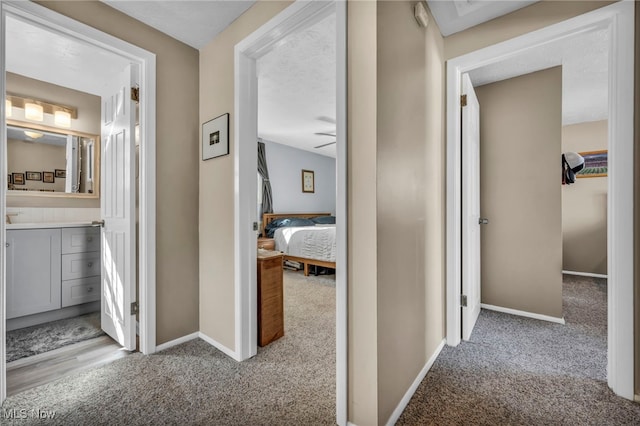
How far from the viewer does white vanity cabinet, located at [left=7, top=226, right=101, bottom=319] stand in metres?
2.33

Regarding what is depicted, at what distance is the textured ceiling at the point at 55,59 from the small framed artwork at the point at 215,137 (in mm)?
740

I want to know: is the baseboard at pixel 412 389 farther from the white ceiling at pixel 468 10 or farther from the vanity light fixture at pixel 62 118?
the vanity light fixture at pixel 62 118

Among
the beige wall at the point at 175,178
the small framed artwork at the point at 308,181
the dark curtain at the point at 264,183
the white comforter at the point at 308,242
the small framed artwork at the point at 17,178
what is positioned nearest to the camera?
the beige wall at the point at 175,178

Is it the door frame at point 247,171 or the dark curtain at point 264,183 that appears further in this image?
the dark curtain at point 264,183

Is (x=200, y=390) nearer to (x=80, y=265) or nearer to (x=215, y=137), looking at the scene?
(x=215, y=137)

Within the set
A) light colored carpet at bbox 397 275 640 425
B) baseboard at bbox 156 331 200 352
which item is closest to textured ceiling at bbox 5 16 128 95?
baseboard at bbox 156 331 200 352

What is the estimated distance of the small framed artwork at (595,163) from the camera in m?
4.15

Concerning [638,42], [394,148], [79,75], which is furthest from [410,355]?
[79,75]

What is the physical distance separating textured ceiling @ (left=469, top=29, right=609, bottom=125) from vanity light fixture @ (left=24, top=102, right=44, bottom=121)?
13.6 feet

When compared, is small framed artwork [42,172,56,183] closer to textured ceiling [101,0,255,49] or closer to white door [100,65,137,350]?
white door [100,65,137,350]

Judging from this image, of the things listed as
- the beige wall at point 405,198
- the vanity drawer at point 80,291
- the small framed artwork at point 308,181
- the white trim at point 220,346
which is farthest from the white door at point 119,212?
the small framed artwork at point 308,181

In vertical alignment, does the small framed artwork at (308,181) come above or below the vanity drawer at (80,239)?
above

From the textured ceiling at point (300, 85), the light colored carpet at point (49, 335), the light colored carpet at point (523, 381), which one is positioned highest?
the textured ceiling at point (300, 85)

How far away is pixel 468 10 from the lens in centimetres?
185
